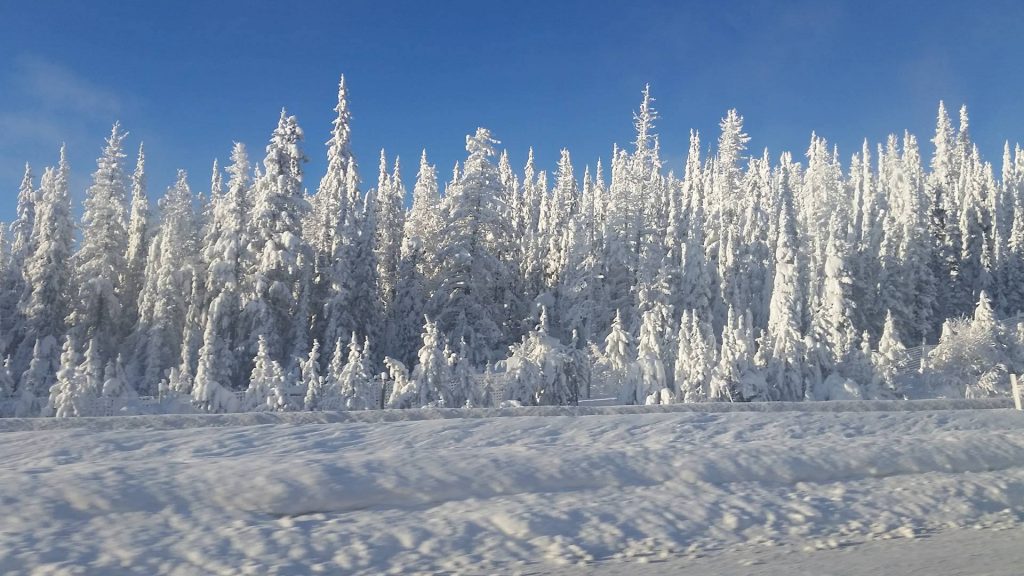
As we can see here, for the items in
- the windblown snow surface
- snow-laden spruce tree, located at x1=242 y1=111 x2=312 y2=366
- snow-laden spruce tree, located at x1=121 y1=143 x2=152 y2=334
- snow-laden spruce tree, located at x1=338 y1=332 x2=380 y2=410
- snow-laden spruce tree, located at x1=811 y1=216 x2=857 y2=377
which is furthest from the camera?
snow-laden spruce tree, located at x1=121 y1=143 x2=152 y2=334

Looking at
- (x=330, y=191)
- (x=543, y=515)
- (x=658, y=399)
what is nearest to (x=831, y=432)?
(x=543, y=515)

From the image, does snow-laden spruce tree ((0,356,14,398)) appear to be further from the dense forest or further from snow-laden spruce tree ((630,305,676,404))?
snow-laden spruce tree ((630,305,676,404))

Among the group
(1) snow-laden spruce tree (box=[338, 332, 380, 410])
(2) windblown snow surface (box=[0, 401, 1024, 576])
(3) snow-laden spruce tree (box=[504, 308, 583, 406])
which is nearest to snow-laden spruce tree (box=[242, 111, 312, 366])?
(1) snow-laden spruce tree (box=[338, 332, 380, 410])

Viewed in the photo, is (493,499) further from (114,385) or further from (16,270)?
(16,270)

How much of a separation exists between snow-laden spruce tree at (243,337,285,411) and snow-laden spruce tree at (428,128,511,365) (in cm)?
1450

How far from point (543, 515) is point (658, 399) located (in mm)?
24166

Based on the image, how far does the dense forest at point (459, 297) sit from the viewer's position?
30391 mm

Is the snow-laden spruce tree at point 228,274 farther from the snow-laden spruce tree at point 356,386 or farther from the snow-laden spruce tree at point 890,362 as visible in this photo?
the snow-laden spruce tree at point 890,362

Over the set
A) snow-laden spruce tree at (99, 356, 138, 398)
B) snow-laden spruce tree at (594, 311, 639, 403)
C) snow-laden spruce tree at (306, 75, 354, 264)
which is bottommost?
snow-laden spruce tree at (99, 356, 138, 398)

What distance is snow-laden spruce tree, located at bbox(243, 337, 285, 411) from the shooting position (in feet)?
87.3

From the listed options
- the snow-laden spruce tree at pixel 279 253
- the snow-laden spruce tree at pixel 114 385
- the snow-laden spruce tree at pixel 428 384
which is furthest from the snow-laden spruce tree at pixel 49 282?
the snow-laden spruce tree at pixel 428 384

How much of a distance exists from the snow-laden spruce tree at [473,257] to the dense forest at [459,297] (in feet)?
0.42

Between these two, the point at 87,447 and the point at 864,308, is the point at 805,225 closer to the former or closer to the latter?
the point at 864,308

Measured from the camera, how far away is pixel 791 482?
8.77 meters
